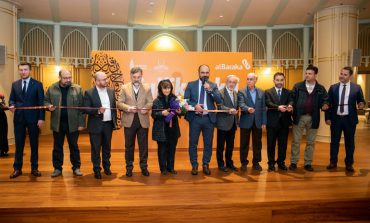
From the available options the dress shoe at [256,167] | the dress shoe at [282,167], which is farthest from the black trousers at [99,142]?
the dress shoe at [282,167]

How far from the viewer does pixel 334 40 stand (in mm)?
8430

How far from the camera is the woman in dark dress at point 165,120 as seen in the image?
455 centimetres

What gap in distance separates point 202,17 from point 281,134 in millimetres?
5982

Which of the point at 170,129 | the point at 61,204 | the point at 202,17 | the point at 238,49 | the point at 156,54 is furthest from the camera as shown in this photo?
the point at 238,49

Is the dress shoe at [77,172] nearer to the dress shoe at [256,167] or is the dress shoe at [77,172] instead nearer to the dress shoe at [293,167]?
the dress shoe at [256,167]

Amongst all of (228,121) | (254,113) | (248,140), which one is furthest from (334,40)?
(228,121)

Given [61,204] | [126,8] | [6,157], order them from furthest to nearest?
[126,8], [6,157], [61,204]

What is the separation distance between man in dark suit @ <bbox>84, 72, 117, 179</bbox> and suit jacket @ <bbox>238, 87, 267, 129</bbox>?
1.82 meters

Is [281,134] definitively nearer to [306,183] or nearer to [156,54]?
[306,183]

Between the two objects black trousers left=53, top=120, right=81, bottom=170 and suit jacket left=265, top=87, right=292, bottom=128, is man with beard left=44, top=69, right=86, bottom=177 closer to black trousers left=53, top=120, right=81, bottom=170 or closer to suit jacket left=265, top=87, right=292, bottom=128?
black trousers left=53, top=120, right=81, bottom=170

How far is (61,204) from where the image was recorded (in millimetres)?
3471

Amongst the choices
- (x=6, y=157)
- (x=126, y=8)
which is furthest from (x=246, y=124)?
(x=126, y=8)

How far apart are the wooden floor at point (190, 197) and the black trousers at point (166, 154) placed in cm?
18

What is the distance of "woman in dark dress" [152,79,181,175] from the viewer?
455 cm
